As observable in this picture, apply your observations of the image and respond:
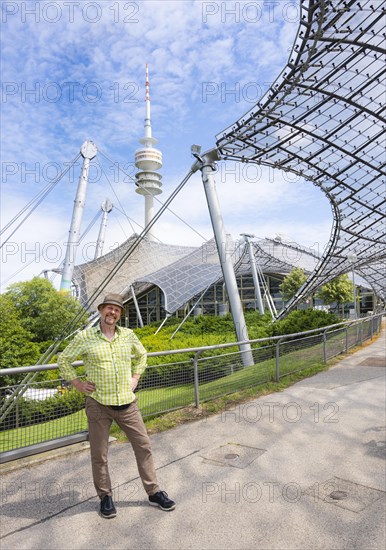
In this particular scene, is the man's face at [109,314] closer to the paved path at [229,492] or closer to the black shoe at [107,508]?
the black shoe at [107,508]

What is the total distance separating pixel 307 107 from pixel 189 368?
12.3 meters

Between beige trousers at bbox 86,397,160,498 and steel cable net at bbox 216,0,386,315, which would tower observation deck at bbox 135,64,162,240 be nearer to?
steel cable net at bbox 216,0,386,315

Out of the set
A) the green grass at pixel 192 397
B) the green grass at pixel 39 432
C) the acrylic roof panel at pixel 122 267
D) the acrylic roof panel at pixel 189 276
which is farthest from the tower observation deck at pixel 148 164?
the green grass at pixel 39 432

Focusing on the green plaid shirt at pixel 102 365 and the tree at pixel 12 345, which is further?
the tree at pixel 12 345

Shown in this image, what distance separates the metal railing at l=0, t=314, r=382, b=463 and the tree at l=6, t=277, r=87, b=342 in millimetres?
31626

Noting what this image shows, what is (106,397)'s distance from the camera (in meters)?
3.77

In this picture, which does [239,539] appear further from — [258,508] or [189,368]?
[189,368]

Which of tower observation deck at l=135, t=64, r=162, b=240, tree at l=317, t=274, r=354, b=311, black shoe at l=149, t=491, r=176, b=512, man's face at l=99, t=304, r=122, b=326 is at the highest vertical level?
tower observation deck at l=135, t=64, r=162, b=240

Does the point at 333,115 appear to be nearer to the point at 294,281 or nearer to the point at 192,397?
the point at 192,397

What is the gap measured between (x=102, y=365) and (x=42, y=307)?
3934 cm

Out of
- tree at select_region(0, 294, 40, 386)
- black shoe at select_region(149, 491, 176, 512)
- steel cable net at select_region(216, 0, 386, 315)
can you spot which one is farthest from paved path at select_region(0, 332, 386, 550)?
tree at select_region(0, 294, 40, 386)

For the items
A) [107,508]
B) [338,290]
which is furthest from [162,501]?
[338,290]

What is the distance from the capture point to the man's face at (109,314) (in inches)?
155

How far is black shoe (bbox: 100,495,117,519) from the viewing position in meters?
3.61
